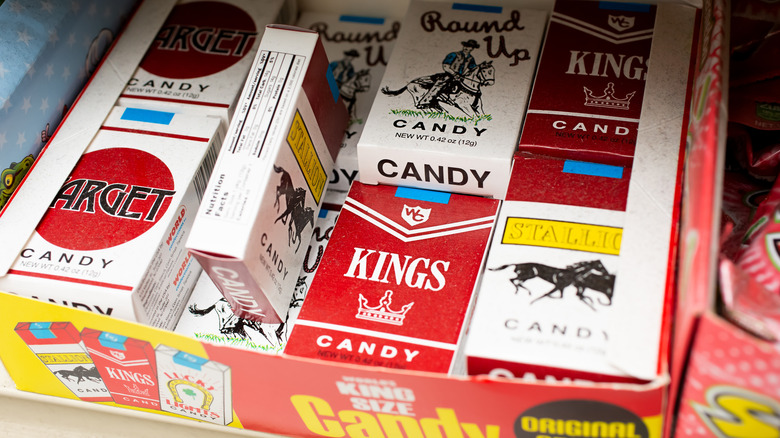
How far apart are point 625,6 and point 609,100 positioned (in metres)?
0.21

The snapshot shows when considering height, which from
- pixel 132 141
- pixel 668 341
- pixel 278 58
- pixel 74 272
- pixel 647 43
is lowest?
pixel 74 272

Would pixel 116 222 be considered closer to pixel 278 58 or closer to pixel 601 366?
pixel 278 58

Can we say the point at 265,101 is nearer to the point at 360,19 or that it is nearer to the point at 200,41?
the point at 200,41

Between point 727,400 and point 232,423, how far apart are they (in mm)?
634

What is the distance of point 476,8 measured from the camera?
1.25m

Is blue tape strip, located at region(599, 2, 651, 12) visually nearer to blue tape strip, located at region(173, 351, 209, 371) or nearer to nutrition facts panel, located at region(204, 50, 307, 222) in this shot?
nutrition facts panel, located at region(204, 50, 307, 222)

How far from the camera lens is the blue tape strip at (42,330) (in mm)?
964

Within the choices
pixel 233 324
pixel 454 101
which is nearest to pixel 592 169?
pixel 454 101

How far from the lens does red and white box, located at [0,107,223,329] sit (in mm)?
988

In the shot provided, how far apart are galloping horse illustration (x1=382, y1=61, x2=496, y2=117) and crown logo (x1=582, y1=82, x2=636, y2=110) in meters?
0.15

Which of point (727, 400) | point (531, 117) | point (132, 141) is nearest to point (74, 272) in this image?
point (132, 141)

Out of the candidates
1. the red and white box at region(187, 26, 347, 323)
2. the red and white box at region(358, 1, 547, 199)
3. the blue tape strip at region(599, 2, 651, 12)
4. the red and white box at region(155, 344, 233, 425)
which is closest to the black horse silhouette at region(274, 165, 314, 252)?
the red and white box at region(187, 26, 347, 323)

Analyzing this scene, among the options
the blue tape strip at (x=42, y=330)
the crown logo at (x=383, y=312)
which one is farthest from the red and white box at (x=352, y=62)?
the blue tape strip at (x=42, y=330)

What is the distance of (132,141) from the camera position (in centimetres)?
114
